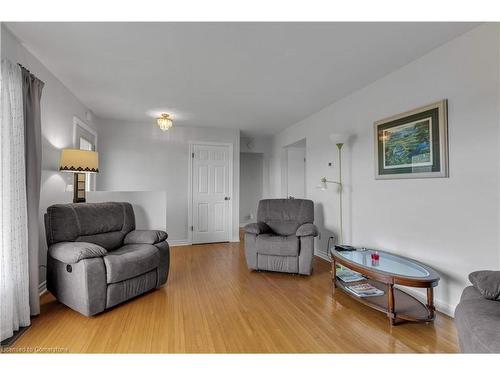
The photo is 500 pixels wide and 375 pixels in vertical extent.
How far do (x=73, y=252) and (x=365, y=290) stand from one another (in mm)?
2593

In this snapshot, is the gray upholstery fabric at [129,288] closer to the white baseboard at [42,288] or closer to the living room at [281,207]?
the living room at [281,207]

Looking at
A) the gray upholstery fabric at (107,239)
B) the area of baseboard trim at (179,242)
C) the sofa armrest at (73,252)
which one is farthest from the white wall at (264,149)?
the sofa armrest at (73,252)

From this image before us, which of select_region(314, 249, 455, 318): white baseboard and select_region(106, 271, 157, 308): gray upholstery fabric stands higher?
select_region(106, 271, 157, 308): gray upholstery fabric

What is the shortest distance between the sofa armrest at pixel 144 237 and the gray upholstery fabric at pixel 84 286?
2.08 ft

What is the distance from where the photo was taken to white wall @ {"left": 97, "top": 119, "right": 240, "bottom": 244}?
4.18 metres

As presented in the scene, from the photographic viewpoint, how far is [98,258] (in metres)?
2.00

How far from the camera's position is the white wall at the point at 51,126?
2.27 meters

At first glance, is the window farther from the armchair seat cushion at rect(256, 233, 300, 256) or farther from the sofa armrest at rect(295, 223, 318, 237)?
the sofa armrest at rect(295, 223, 318, 237)

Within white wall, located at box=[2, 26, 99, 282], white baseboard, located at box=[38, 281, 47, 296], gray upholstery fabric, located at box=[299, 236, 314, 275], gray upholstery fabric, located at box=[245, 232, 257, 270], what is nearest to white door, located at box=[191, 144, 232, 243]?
gray upholstery fabric, located at box=[245, 232, 257, 270]

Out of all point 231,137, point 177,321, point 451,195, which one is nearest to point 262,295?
point 177,321

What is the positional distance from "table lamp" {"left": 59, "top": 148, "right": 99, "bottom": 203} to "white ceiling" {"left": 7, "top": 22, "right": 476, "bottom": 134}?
0.83 m

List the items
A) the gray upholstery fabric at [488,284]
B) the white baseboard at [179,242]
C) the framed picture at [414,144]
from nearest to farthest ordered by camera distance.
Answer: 1. the gray upholstery fabric at [488,284]
2. the framed picture at [414,144]
3. the white baseboard at [179,242]
